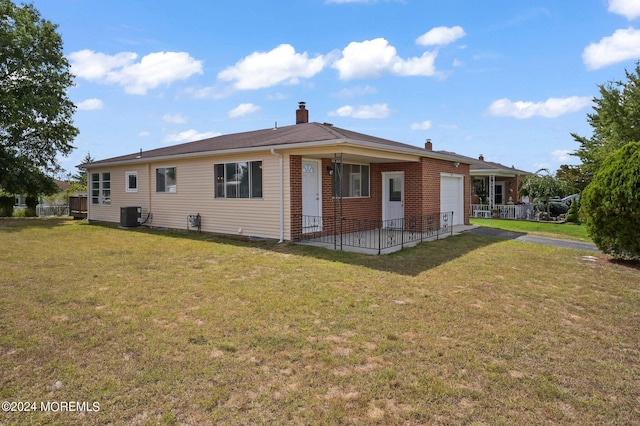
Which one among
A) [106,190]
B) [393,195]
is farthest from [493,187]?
[106,190]

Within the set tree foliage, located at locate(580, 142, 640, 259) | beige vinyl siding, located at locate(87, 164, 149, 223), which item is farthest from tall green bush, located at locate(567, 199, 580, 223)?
beige vinyl siding, located at locate(87, 164, 149, 223)

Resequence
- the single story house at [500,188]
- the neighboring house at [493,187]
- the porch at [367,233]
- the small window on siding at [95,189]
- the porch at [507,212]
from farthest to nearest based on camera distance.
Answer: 1. the single story house at [500,188]
2. the neighboring house at [493,187]
3. the porch at [507,212]
4. the small window on siding at [95,189]
5. the porch at [367,233]

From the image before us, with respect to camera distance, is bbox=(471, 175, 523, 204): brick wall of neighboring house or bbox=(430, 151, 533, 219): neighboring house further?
bbox=(471, 175, 523, 204): brick wall of neighboring house

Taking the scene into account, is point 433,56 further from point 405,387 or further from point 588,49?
point 405,387

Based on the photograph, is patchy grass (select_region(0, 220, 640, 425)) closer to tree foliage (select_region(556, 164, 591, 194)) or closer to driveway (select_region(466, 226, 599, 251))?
driveway (select_region(466, 226, 599, 251))

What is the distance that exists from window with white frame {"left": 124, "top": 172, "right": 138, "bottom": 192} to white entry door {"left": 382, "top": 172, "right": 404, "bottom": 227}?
10.9 m

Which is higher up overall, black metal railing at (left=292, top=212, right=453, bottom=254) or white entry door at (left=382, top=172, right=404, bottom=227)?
white entry door at (left=382, top=172, right=404, bottom=227)

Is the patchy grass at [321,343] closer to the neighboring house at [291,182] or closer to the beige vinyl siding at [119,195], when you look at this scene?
the neighboring house at [291,182]

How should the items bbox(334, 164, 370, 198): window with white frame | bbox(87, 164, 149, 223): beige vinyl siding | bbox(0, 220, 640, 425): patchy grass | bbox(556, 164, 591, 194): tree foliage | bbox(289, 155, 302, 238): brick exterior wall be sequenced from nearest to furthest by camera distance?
bbox(0, 220, 640, 425): patchy grass → bbox(289, 155, 302, 238): brick exterior wall → bbox(334, 164, 370, 198): window with white frame → bbox(87, 164, 149, 223): beige vinyl siding → bbox(556, 164, 591, 194): tree foliage

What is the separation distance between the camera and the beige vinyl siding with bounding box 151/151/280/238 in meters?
12.0

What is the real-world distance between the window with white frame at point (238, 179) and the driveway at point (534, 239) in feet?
26.5

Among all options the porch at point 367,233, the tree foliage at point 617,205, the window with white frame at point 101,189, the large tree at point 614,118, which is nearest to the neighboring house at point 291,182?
the porch at point 367,233

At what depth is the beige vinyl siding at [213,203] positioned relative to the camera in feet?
39.4

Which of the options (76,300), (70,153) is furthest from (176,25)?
(70,153)
